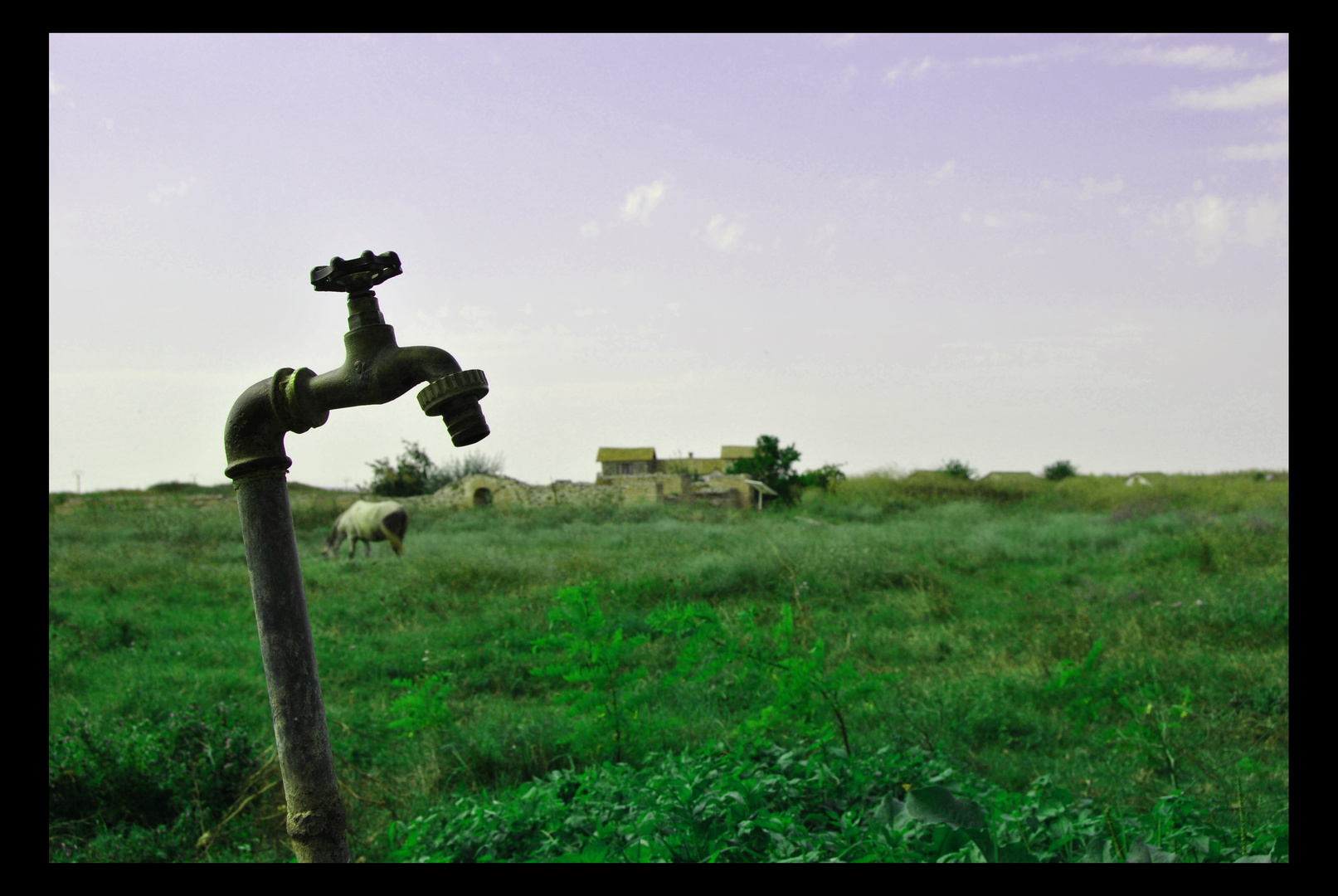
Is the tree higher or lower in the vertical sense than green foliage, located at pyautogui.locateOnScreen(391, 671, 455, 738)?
higher

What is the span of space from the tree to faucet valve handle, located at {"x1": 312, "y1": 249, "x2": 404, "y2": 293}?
2303 cm

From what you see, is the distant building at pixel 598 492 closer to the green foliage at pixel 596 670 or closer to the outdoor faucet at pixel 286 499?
the green foliage at pixel 596 670

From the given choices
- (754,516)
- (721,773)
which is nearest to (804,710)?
(721,773)

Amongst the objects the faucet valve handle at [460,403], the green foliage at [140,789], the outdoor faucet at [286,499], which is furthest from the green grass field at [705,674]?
the faucet valve handle at [460,403]

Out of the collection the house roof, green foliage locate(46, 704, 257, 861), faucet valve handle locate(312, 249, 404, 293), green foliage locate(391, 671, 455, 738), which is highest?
the house roof

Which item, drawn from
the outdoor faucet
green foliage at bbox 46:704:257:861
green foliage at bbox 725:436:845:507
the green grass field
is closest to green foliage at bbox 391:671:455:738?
the green grass field

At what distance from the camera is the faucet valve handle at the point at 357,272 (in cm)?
149

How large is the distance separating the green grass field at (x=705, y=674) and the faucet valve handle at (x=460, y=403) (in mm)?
1415

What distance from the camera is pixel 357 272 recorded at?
58.9 inches

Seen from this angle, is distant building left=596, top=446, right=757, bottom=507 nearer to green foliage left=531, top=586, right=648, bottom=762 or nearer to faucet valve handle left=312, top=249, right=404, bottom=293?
green foliage left=531, top=586, right=648, bottom=762

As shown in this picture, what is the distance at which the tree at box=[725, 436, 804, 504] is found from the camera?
24453 mm
